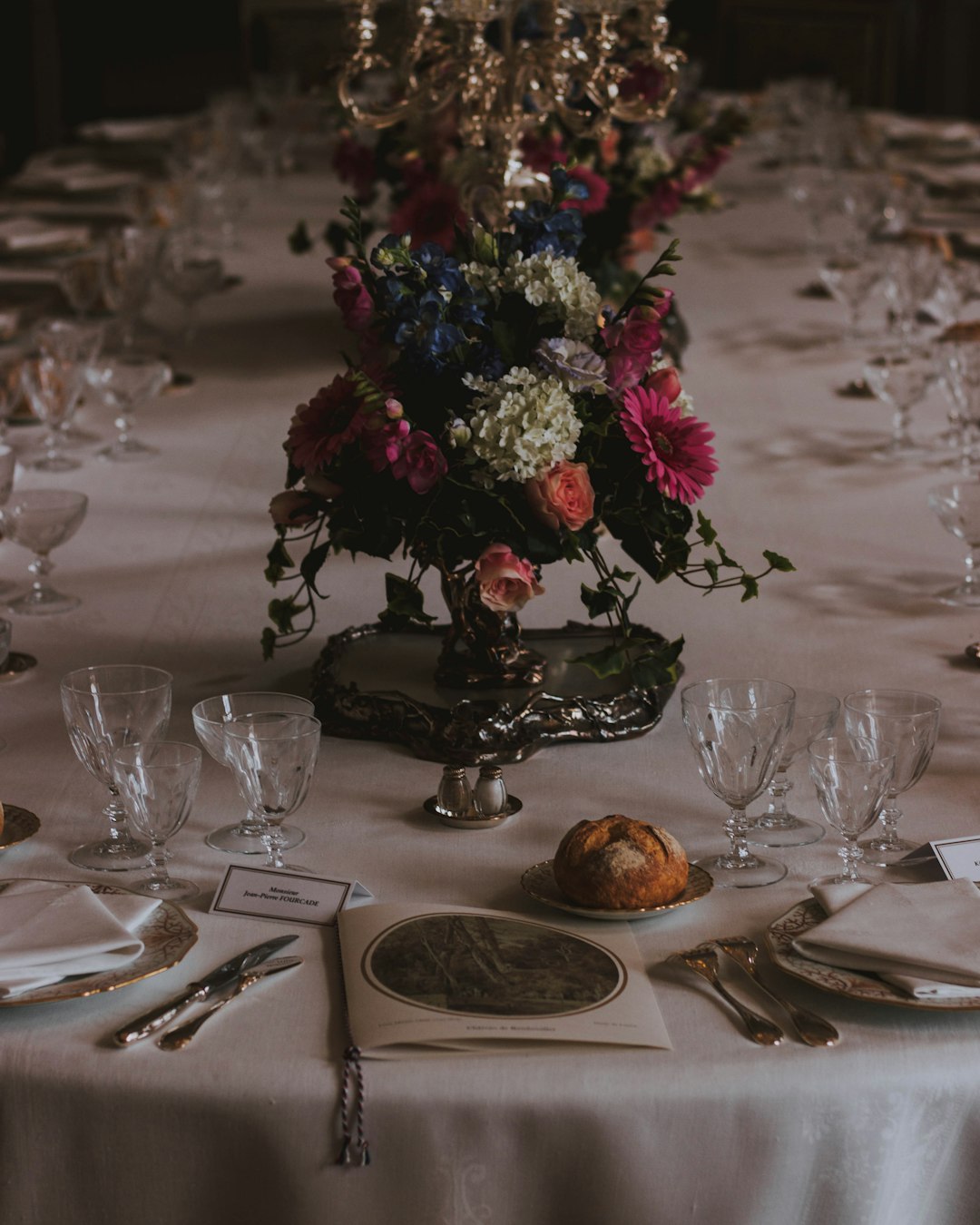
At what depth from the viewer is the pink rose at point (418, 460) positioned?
1508 millimetres

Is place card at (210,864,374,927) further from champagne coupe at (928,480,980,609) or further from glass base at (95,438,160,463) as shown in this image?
glass base at (95,438,160,463)

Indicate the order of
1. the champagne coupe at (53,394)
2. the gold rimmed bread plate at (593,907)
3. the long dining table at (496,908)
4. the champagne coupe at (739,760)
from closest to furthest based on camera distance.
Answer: the long dining table at (496,908), the gold rimmed bread plate at (593,907), the champagne coupe at (739,760), the champagne coupe at (53,394)

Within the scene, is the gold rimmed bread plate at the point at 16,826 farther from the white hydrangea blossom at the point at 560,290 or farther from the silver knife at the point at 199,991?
the white hydrangea blossom at the point at 560,290

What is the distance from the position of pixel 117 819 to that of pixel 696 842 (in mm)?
537

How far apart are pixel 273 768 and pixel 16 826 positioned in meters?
0.28

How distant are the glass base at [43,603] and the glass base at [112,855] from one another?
727mm

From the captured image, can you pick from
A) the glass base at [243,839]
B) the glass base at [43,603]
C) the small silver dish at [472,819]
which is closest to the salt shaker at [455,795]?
the small silver dish at [472,819]

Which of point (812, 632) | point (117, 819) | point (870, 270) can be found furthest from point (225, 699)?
point (870, 270)

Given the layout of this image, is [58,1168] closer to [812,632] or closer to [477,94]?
[812,632]

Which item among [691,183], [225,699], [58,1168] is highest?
[691,183]

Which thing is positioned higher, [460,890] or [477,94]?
[477,94]

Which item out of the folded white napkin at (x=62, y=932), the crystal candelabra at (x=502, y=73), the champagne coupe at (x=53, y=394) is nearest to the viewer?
the folded white napkin at (x=62, y=932)

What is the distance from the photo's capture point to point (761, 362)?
135 inches

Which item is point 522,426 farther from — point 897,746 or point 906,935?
point 906,935
